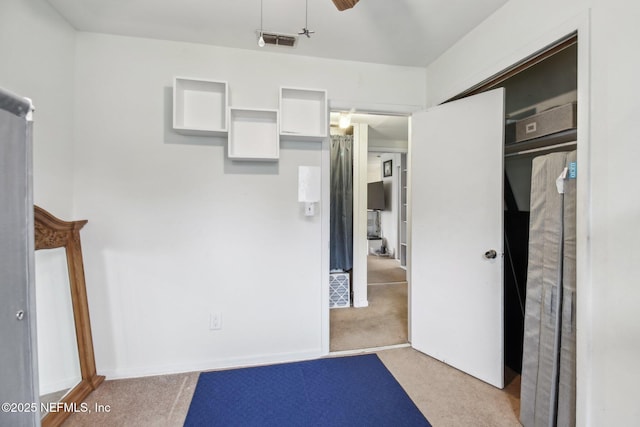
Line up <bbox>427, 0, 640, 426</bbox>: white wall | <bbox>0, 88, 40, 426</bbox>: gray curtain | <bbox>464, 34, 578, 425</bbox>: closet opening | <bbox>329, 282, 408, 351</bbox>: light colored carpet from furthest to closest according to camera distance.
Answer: <bbox>329, 282, 408, 351</bbox>: light colored carpet, <bbox>464, 34, 578, 425</bbox>: closet opening, <bbox>427, 0, 640, 426</bbox>: white wall, <bbox>0, 88, 40, 426</bbox>: gray curtain

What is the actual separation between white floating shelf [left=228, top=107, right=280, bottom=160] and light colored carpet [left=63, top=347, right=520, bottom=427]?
1729mm

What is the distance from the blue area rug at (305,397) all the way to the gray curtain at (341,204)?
5.05 ft

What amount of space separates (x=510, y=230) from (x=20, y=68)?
3.41 metres

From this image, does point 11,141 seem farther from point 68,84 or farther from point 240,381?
point 240,381

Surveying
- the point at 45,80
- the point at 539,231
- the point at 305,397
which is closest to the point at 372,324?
the point at 305,397

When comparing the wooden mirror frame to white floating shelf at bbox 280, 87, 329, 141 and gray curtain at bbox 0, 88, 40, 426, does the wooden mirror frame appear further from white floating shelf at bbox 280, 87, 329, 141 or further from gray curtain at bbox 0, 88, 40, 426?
white floating shelf at bbox 280, 87, 329, 141

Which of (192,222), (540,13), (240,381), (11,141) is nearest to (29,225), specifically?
(11,141)

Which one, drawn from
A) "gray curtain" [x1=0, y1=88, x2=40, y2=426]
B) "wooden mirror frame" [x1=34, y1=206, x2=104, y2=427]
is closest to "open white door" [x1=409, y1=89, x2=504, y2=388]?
"gray curtain" [x1=0, y1=88, x2=40, y2=426]

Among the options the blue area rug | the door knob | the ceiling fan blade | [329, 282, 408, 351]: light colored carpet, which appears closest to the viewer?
the ceiling fan blade

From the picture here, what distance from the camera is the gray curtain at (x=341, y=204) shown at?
141 inches

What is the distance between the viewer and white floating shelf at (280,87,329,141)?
7.09ft

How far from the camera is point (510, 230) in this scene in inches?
85.8

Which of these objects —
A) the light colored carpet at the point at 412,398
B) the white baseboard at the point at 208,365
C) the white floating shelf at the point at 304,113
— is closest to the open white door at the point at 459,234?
the light colored carpet at the point at 412,398

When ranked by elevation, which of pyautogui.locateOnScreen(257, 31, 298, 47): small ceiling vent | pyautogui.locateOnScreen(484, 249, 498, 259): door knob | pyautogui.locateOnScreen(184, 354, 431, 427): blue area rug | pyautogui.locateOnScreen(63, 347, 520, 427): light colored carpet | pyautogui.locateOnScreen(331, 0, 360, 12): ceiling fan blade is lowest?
pyautogui.locateOnScreen(63, 347, 520, 427): light colored carpet
